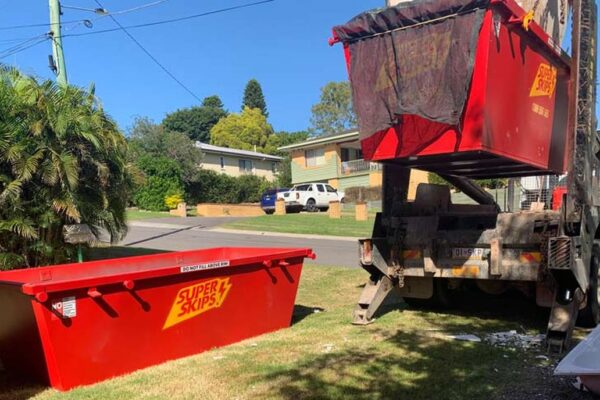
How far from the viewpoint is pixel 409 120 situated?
5.80 m

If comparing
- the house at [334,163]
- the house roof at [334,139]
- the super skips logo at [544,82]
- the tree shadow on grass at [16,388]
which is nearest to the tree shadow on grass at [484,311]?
the super skips logo at [544,82]

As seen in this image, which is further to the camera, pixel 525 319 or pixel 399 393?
pixel 525 319

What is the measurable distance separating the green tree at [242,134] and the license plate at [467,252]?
72.0 meters

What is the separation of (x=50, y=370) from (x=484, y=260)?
442 centimetres

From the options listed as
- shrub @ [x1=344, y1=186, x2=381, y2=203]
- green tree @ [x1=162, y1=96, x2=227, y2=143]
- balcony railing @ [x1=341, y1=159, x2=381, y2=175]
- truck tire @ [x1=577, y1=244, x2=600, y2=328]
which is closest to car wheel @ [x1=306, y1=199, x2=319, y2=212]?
shrub @ [x1=344, y1=186, x2=381, y2=203]

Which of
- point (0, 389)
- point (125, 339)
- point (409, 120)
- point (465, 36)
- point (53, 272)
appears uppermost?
point (465, 36)

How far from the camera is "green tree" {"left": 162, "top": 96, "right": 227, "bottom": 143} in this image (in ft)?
325

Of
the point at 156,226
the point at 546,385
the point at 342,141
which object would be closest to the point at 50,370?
the point at 546,385

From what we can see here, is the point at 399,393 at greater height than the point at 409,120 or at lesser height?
lesser

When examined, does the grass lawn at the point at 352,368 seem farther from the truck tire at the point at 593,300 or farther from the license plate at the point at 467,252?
the license plate at the point at 467,252

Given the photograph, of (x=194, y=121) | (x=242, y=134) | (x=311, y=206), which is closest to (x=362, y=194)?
(x=311, y=206)

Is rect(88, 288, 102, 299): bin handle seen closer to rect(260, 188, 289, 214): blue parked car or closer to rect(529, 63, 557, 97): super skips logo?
rect(529, 63, 557, 97): super skips logo

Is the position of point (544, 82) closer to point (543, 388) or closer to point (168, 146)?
point (543, 388)

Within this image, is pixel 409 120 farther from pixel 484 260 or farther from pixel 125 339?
pixel 125 339
